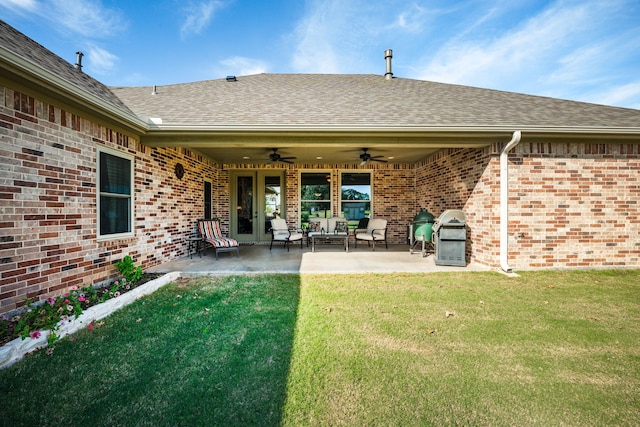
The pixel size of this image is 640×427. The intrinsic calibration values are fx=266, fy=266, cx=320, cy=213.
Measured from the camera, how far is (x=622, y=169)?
5230 mm

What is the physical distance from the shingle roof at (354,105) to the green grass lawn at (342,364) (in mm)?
3261

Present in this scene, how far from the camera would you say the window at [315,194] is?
9.33 metres

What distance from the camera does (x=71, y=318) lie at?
2729mm

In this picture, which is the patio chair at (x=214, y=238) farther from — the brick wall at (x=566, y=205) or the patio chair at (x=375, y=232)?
the brick wall at (x=566, y=205)

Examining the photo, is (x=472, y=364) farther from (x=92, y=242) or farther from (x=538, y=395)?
(x=92, y=242)

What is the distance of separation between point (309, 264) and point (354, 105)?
3744 mm

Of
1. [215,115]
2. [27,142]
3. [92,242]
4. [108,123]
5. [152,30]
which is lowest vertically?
[92,242]

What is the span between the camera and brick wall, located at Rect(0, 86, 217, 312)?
2.79 meters

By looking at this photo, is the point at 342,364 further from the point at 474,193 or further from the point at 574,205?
the point at 574,205

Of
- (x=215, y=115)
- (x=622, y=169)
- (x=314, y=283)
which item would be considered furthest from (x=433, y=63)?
(x=314, y=283)

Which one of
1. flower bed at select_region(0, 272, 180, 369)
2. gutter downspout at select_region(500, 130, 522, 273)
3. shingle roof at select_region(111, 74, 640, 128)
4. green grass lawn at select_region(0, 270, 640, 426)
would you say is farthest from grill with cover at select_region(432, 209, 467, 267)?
flower bed at select_region(0, 272, 180, 369)

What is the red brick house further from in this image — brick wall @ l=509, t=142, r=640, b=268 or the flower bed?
the flower bed

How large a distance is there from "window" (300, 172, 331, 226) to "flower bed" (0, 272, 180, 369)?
5.70 metres

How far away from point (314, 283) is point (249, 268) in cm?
156
